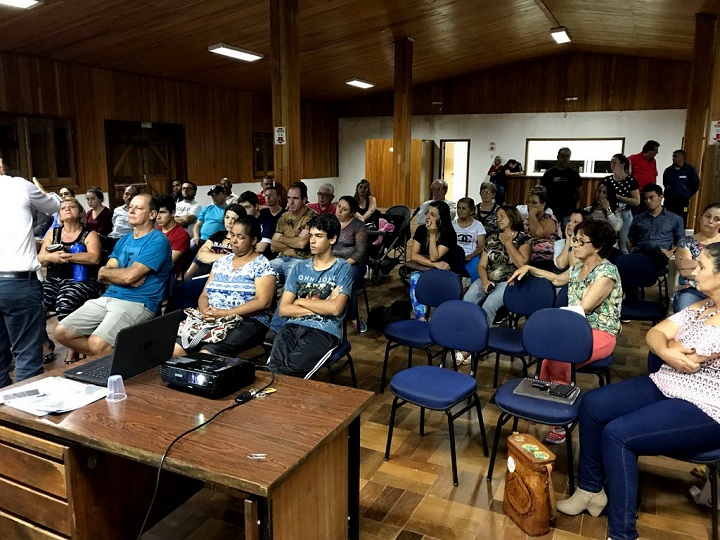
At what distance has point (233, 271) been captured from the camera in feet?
11.8

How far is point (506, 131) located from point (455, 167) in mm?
2404

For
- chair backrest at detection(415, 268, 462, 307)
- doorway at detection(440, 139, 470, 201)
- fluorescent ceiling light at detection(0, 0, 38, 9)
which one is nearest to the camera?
chair backrest at detection(415, 268, 462, 307)

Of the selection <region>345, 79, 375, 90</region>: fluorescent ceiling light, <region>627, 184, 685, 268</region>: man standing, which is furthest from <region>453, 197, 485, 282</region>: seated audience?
<region>345, 79, 375, 90</region>: fluorescent ceiling light

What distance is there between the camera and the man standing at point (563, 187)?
23.2ft

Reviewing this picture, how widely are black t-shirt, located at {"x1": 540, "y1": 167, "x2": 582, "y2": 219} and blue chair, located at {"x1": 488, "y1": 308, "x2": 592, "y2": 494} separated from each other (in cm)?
443

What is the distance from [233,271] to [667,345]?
240cm

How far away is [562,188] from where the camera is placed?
23.4 feet

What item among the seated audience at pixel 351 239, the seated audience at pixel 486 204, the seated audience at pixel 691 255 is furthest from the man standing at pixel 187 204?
the seated audience at pixel 691 255

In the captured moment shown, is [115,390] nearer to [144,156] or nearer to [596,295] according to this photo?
[596,295]

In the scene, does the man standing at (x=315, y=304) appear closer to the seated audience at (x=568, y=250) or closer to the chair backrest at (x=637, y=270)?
the seated audience at (x=568, y=250)

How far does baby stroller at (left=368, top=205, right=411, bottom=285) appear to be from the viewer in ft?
22.5

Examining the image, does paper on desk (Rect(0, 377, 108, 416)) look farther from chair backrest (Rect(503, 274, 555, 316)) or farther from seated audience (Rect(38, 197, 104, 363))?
chair backrest (Rect(503, 274, 555, 316))

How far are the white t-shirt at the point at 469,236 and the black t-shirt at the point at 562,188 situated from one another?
7.25ft

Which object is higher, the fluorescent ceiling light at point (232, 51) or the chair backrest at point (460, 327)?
the fluorescent ceiling light at point (232, 51)
